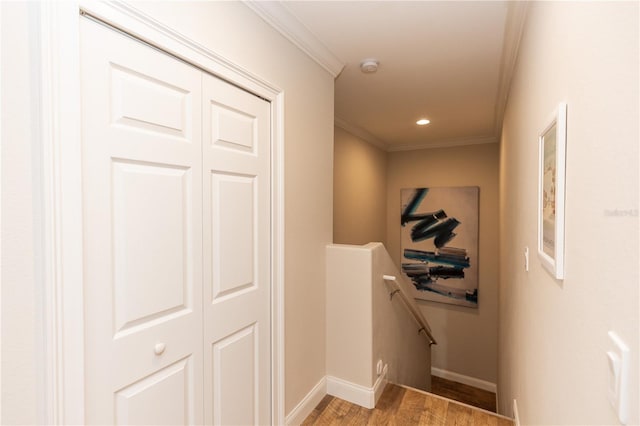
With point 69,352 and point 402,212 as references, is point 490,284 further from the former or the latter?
point 69,352

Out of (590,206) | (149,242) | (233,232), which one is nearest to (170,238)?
(149,242)

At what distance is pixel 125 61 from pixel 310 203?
1.24 meters

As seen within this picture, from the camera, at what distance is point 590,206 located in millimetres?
694

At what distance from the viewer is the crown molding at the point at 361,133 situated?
370 cm

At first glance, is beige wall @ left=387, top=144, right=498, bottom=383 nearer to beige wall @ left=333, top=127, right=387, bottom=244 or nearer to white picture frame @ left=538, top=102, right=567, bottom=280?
beige wall @ left=333, top=127, right=387, bottom=244

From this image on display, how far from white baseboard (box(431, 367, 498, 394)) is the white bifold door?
4044mm

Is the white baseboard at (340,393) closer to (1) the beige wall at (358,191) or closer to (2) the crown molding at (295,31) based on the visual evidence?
(1) the beige wall at (358,191)

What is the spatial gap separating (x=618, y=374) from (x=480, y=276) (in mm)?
4488

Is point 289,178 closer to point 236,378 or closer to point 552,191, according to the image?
point 236,378

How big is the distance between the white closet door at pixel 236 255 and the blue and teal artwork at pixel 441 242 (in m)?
3.73

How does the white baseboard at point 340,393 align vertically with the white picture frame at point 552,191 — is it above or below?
below

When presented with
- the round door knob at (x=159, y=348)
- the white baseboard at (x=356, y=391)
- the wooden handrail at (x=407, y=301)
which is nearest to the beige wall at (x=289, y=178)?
the white baseboard at (x=356, y=391)

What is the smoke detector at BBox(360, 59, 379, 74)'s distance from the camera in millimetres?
2227

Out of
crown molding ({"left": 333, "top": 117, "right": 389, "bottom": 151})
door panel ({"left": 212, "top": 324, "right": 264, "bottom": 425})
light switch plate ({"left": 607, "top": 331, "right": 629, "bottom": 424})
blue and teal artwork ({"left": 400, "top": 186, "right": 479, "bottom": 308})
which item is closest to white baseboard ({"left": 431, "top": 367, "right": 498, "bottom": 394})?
blue and teal artwork ({"left": 400, "top": 186, "right": 479, "bottom": 308})
